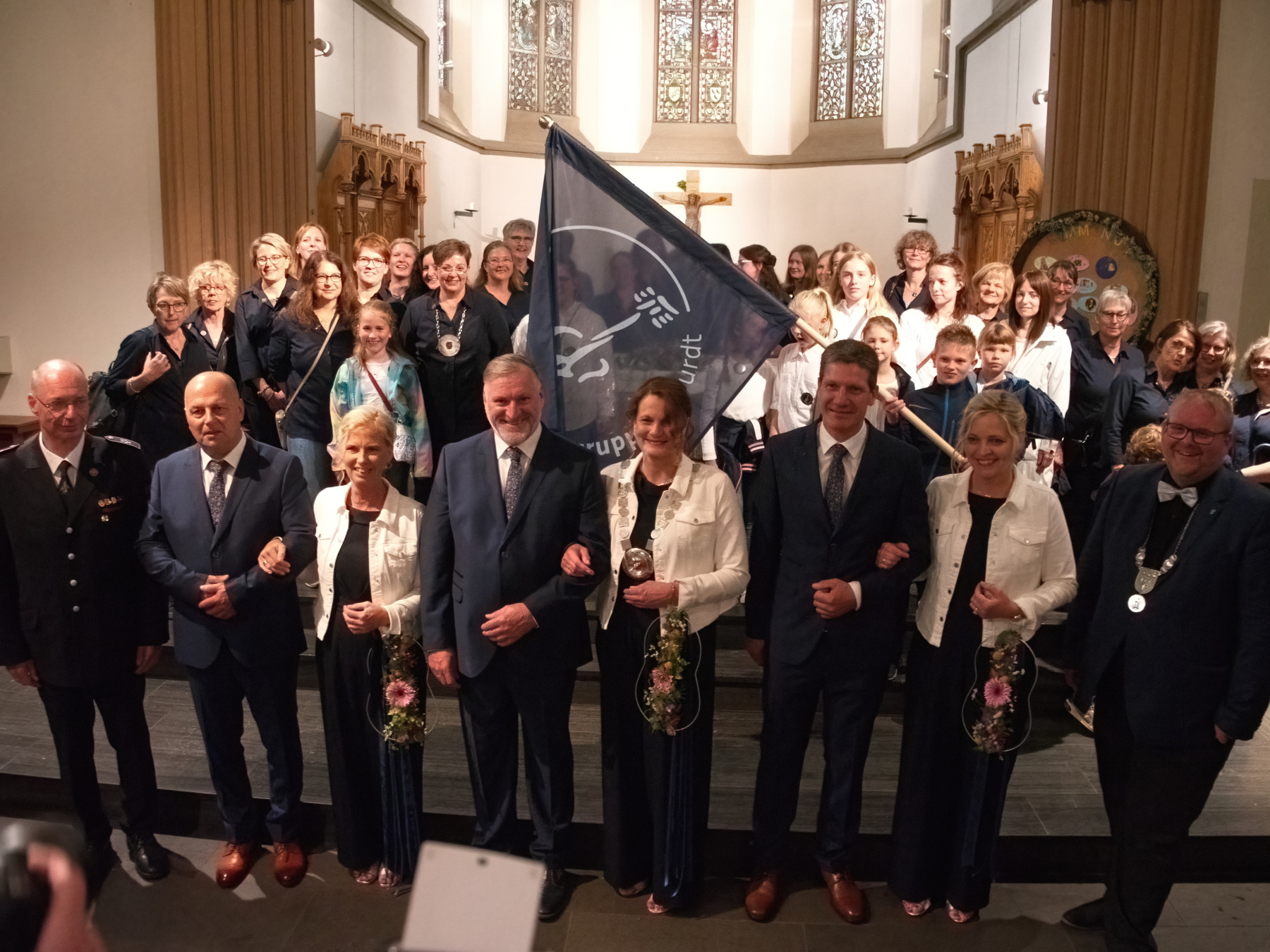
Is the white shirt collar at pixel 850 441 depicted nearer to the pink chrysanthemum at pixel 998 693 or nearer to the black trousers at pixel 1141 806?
the pink chrysanthemum at pixel 998 693

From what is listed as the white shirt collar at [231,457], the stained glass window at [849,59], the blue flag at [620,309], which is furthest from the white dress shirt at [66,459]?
the stained glass window at [849,59]

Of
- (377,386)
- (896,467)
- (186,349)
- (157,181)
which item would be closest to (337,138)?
(157,181)

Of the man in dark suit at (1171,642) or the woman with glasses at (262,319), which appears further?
the woman with glasses at (262,319)

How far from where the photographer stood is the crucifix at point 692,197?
1309 centimetres

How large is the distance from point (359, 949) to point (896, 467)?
1967mm

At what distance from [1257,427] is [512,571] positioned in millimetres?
3213

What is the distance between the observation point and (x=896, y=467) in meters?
2.89

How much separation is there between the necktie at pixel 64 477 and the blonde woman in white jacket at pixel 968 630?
7.52ft

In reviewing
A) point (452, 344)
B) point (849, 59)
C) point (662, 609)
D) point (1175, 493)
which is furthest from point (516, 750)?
point (849, 59)

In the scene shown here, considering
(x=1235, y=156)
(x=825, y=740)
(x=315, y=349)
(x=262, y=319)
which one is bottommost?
(x=825, y=740)

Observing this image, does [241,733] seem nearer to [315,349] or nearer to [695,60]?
[315,349]

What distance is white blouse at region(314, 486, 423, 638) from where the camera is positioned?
2.96 meters

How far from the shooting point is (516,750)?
309 cm

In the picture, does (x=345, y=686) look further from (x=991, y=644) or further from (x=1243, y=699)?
(x=1243, y=699)
